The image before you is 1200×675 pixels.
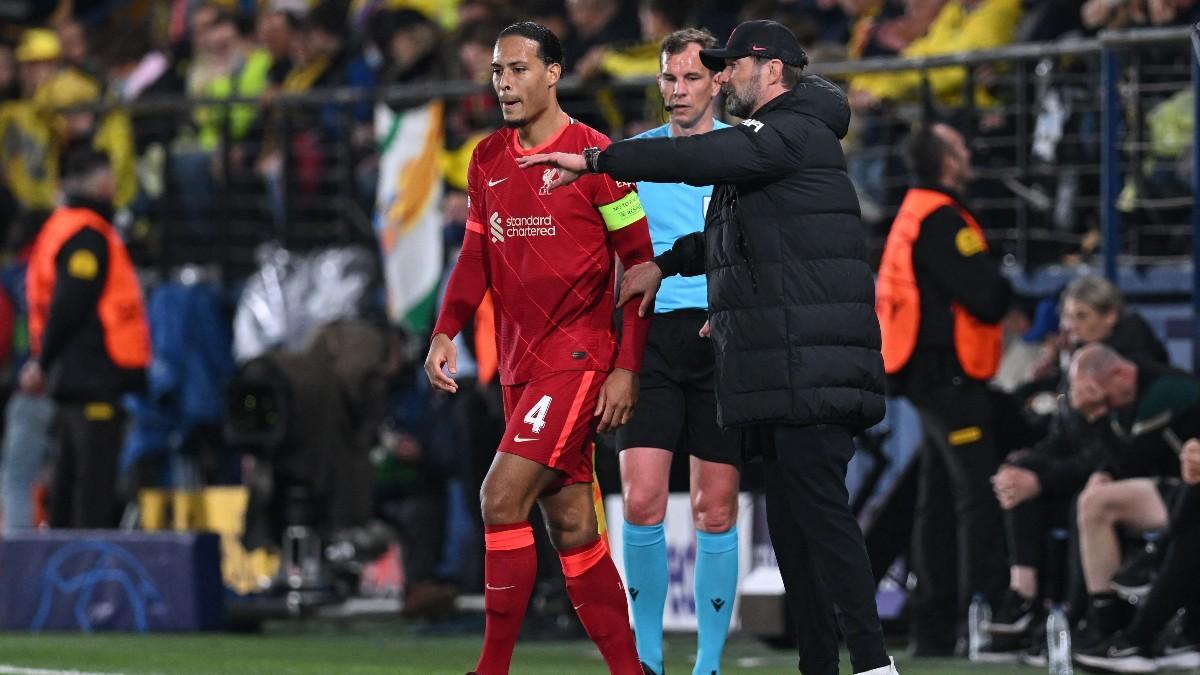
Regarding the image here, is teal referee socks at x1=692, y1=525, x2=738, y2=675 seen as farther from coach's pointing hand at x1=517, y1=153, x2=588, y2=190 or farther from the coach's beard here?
coach's pointing hand at x1=517, y1=153, x2=588, y2=190

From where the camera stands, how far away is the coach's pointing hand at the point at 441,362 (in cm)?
776

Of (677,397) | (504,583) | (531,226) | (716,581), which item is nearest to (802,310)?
(531,226)

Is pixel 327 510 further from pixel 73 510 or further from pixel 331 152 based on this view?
pixel 331 152

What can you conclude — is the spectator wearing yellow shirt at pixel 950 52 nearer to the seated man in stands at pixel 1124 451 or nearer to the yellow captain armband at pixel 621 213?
the seated man in stands at pixel 1124 451

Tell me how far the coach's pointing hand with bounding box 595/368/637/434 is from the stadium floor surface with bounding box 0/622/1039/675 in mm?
2473

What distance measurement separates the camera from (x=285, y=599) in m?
13.2

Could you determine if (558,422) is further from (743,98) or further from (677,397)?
(677,397)

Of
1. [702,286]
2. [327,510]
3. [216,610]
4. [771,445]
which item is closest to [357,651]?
[216,610]

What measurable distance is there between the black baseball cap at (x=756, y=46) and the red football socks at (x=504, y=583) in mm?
1531

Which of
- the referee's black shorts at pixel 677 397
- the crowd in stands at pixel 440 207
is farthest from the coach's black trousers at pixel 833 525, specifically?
the crowd in stands at pixel 440 207

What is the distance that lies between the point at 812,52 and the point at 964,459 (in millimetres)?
3193

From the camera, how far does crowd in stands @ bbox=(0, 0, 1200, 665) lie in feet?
34.4

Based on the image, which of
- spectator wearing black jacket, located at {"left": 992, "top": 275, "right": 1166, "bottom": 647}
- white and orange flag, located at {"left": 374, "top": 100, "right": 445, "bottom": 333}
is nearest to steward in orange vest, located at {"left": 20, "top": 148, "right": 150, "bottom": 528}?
white and orange flag, located at {"left": 374, "top": 100, "right": 445, "bottom": 333}

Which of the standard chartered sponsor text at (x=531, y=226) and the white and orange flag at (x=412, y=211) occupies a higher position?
the white and orange flag at (x=412, y=211)
